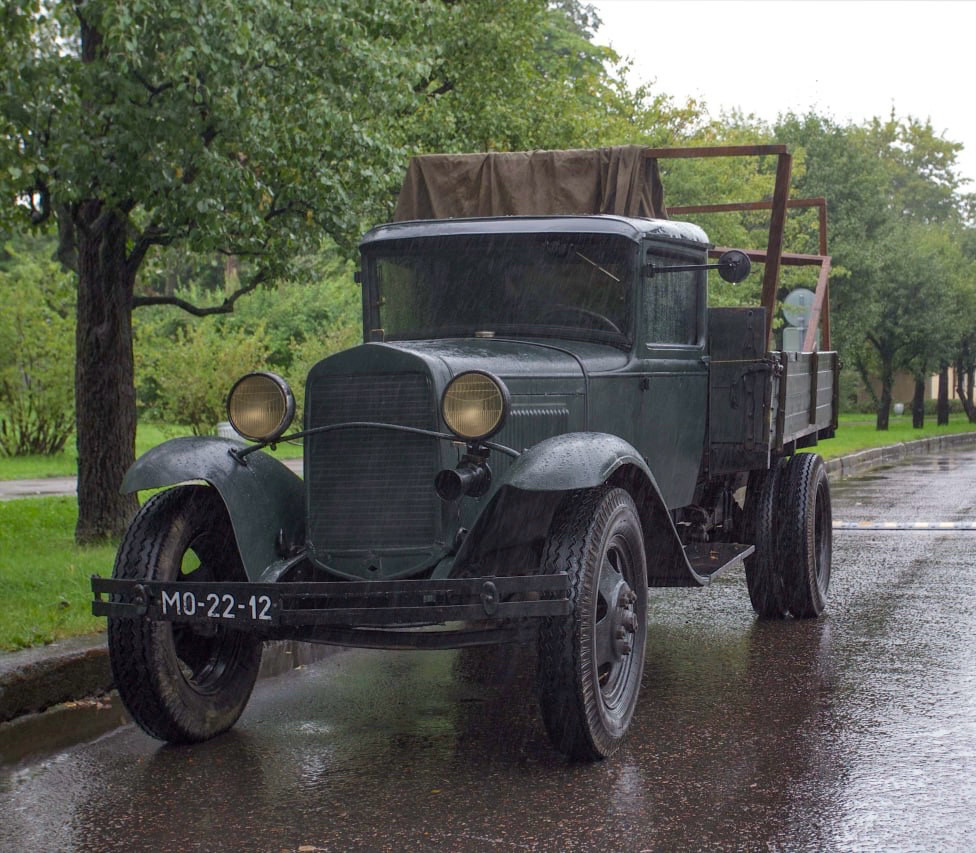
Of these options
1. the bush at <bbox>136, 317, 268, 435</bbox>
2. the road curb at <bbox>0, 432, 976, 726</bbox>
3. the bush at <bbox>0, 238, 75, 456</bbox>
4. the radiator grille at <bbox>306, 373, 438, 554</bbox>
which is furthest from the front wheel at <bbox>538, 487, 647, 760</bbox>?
the bush at <bbox>0, 238, 75, 456</bbox>

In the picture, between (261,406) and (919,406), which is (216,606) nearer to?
(261,406)

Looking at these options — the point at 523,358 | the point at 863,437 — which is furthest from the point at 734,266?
the point at 863,437

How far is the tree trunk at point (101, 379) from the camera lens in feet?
36.1

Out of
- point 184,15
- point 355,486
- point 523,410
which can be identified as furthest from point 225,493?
point 184,15

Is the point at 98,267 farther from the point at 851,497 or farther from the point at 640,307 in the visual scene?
the point at 851,497

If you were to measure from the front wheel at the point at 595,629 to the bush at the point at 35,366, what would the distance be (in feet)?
58.8

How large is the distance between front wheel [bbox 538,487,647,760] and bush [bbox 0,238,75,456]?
58.8ft

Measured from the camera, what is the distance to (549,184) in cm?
816

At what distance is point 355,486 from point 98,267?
612 cm

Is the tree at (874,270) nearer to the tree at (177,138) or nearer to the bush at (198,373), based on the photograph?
the bush at (198,373)

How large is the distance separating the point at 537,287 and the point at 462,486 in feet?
5.92

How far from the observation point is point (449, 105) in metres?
15.6

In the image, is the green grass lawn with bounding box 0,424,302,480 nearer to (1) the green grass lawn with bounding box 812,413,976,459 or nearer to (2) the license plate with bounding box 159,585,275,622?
(1) the green grass lawn with bounding box 812,413,976,459

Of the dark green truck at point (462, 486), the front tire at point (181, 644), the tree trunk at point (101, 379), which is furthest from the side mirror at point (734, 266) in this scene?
the tree trunk at point (101, 379)
